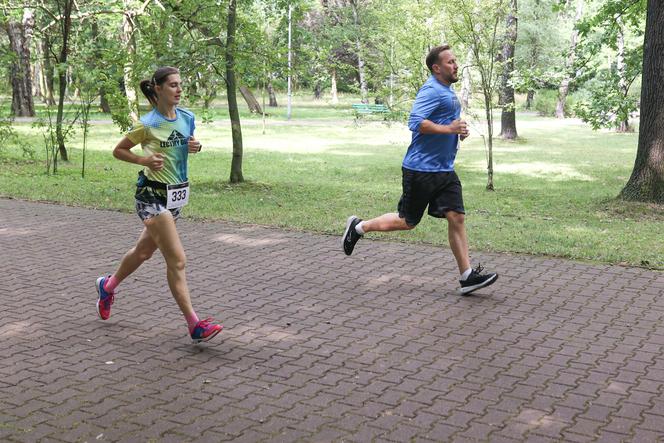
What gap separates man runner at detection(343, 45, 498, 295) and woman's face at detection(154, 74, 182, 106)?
2.02m

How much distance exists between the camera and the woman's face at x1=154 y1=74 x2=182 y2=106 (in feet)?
19.1

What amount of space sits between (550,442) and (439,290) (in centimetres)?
333

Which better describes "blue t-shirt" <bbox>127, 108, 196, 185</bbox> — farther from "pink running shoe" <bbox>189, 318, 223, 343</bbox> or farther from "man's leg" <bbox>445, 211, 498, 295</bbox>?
"man's leg" <bbox>445, 211, 498, 295</bbox>

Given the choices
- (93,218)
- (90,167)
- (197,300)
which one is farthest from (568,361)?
(90,167)

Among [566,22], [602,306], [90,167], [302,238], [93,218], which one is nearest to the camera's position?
[602,306]

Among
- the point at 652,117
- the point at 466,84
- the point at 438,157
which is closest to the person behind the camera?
the point at 438,157

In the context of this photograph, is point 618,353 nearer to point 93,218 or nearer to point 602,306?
point 602,306

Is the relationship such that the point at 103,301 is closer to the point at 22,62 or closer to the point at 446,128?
the point at 446,128

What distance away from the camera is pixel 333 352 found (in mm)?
5887

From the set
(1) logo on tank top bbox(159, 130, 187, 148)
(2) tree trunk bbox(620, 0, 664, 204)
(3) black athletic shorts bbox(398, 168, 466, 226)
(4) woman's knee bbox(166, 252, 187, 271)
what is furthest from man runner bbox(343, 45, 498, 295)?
(2) tree trunk bbox(620, 0, 664, 204)

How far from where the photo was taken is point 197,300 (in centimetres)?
731

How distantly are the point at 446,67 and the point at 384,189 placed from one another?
9.12 m

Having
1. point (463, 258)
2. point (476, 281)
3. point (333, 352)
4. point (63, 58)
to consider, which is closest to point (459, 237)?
point (463, 258)

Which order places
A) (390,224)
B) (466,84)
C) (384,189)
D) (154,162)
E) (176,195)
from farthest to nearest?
(466,84), (384,189), (390,224), (176,195), (154,162)
